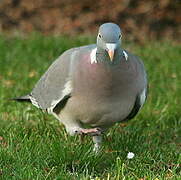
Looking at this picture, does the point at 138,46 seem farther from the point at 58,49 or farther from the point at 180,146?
the point at 180,146

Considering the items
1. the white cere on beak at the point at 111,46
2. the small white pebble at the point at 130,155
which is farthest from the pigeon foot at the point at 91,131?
the white cere on beak at the point at 111,46

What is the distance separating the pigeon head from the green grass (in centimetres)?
69

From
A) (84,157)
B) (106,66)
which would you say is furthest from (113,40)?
(84,157)

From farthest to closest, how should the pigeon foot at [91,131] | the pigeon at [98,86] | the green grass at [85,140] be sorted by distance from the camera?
the pigeon foot at [91,131]
the pigeon at [98,86]
the green grass at [85,140]

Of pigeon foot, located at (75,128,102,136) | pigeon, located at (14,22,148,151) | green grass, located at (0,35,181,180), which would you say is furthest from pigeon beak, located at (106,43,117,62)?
green grass, located at (0,35,181,180)

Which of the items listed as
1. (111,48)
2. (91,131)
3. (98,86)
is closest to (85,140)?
(91,131)

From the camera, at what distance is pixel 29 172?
3627 millimetres

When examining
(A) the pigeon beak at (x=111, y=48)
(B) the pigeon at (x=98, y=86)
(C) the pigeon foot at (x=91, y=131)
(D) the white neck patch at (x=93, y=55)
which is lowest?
(C) the pigeon foot at (x=91, y=131)

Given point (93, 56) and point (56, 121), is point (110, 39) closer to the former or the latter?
point (93, 56)

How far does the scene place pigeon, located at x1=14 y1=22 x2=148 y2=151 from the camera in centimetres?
402

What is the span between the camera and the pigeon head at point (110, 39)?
3.88 meters

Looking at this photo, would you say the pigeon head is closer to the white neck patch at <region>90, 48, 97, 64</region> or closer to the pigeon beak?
the pigeon beak

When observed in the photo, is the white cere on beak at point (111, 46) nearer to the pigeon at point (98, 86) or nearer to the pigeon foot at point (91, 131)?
the pigeon at point (98, 86)

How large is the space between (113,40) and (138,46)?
15.9 ft
